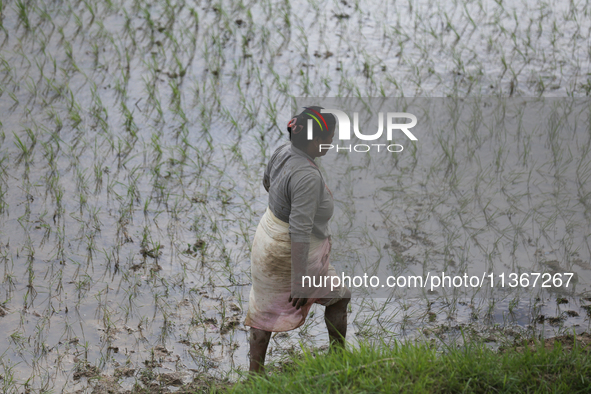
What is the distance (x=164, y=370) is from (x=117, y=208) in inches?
66.7

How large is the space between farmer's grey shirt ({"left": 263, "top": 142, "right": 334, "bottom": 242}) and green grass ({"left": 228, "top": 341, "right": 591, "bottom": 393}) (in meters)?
0.59

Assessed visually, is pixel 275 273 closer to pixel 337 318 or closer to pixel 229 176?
pixel 337 318

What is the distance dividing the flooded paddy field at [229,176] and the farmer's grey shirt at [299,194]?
1.00 metres

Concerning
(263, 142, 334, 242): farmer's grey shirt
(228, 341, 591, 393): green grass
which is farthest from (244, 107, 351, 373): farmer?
(228, 341, 591, 393): green grass

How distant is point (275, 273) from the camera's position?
2.82 metres

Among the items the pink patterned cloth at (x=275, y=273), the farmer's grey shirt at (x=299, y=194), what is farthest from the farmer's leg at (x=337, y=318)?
the farmer's grey shirt at (x=299, y=194)

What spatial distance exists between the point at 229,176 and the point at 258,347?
→ 2257mm

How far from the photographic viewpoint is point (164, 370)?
10.8 ft

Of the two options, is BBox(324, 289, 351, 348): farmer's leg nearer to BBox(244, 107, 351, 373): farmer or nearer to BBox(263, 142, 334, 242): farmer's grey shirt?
BBox(244, 107, 351, 373): farmer

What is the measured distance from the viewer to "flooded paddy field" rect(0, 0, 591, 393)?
3607mm

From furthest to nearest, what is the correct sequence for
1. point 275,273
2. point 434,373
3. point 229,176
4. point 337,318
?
point 229,176 → point 337,318 → point 275,273 → point 434,373

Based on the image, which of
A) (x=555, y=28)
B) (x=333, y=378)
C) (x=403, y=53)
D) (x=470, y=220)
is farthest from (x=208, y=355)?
(x=555, y=28)

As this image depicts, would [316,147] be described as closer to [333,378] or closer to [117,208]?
[333,378]

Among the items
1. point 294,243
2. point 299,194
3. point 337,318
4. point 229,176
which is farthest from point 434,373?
point 229,176
